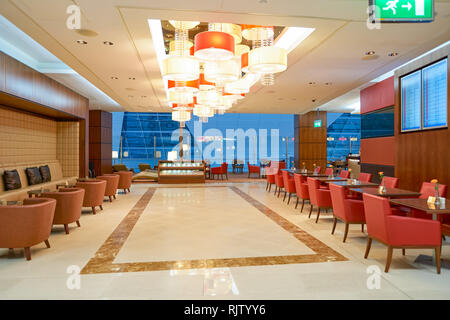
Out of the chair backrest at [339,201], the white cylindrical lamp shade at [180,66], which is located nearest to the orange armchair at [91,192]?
the white cylindrical lamp shade at [180,66]

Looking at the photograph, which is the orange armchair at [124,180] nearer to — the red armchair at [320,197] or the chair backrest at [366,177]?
the red armchair at [320,197]

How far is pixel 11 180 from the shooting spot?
7.43 m

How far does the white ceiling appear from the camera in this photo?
4.13 metres

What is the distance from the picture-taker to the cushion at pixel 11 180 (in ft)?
24.1

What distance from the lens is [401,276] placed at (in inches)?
144

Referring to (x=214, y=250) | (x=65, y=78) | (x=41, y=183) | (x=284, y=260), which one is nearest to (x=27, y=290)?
(x=214, y=250)

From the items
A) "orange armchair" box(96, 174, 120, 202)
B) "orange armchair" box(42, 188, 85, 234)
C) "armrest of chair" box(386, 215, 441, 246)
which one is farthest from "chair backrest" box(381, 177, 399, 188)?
"orange armchair" box(96, 174, 120, 202)

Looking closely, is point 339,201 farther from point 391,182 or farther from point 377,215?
point 391,182

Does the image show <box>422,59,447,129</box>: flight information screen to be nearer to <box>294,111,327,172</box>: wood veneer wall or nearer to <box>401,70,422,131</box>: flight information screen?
<box>401,70,422,131</box>: flight information screen

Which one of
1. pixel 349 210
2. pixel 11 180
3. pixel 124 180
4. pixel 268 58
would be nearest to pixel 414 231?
pixel 349 210

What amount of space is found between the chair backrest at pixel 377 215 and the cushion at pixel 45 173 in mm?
8769

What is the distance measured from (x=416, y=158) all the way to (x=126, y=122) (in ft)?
61.0

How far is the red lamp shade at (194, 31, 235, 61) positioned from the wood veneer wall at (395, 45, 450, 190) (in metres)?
4.50
